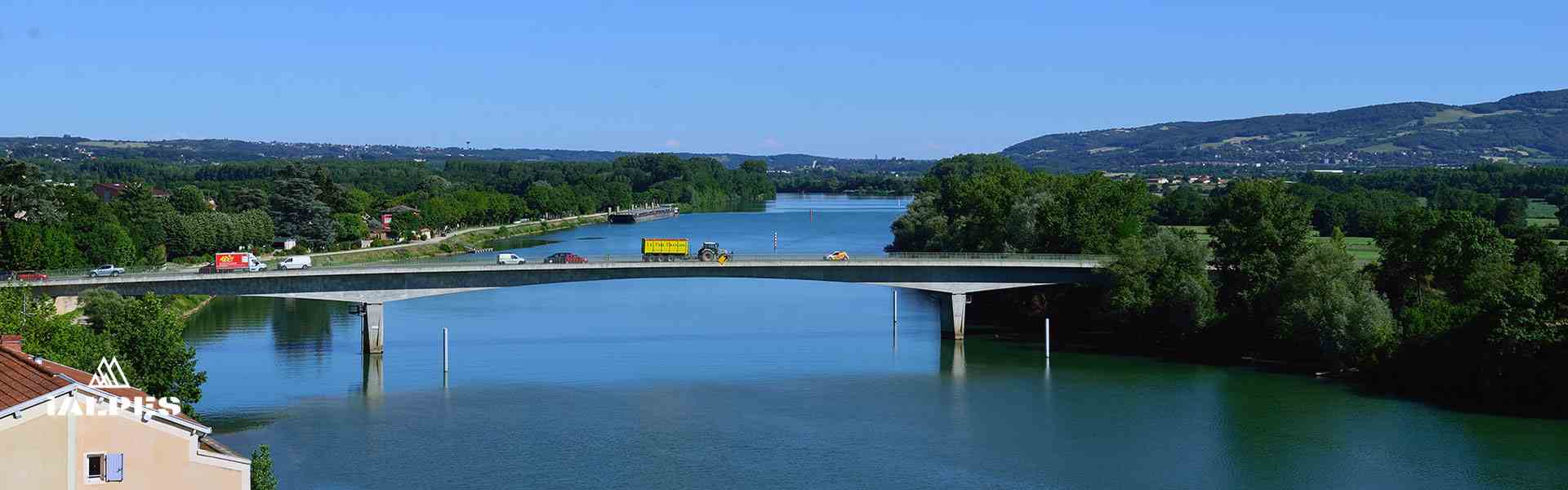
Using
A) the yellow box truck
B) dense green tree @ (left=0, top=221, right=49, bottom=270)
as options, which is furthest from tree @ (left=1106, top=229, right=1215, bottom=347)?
dense green tree @ (left=0, top=221, right=49, bottom=270)

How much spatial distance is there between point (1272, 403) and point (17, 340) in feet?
107

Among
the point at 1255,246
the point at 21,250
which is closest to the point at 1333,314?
the point at 1255,246

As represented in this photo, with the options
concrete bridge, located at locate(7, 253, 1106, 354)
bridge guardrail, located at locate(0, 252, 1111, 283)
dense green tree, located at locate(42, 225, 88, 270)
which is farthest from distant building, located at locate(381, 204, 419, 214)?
concrete bridge, located at locate(7, 253, 1106, 354)

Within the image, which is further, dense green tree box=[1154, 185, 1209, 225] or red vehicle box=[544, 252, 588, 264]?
dense green tree box=[1154, 185, 1209, 225]

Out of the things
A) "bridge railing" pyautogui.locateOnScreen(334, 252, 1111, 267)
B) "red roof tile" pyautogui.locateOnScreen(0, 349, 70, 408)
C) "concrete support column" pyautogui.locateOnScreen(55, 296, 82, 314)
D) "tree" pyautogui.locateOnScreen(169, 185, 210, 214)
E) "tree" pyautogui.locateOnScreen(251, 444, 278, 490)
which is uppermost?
"tree" pyautogui.locateOnScreen(169, 185, 210, 214)

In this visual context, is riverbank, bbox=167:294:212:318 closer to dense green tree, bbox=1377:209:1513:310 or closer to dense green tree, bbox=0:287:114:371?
dense green tree, bbox=0:287:114:371

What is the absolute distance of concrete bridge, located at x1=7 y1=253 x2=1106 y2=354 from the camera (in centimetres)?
5747

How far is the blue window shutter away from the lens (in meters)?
18.3

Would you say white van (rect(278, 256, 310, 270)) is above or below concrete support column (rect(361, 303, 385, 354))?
above

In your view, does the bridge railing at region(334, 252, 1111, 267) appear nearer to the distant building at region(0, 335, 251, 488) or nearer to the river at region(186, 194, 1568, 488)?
the river at region(186, 194, 1568, 488)

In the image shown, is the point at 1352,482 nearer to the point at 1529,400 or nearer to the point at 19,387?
the point at 1529,400

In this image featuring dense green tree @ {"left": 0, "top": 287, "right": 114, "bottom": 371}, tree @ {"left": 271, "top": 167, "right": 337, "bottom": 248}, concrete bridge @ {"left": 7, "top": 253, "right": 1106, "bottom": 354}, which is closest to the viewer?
dense green tree @ {"left": 0, "top": 287, "right": 114, "bottom": 371}

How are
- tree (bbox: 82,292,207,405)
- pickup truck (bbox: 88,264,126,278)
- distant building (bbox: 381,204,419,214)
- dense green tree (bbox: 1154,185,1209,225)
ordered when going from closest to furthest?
tree (bbox: 82,292,207,405), pickup truck (bbox: 88,264,126,278), dense green tree (bbox: 1154,185,1209,225), distant building (bbox: 381,204,419,214)

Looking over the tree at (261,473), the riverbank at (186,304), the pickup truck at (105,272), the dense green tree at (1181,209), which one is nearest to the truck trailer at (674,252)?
the pickup truck at (105,272)
